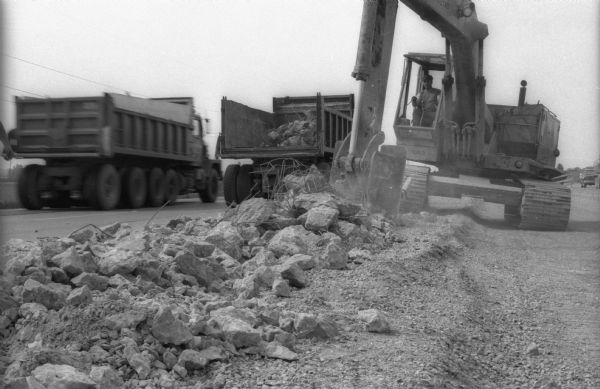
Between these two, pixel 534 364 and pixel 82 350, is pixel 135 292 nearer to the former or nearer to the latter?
pixel 82 350

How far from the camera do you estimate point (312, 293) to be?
207 inches

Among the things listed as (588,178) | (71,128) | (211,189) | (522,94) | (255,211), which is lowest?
(211,189)

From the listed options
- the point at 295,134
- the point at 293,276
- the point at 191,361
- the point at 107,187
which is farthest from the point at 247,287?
the point at 107,187

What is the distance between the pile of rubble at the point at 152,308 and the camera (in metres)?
3.29

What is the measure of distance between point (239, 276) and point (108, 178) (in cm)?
1165

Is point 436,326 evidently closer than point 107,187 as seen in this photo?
Yes

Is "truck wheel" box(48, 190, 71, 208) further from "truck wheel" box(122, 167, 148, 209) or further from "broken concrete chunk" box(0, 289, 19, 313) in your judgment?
"broken concrete chunk" box(0, 289, 19, 313)

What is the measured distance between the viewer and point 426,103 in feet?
44.5

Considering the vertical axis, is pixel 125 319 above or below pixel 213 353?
above

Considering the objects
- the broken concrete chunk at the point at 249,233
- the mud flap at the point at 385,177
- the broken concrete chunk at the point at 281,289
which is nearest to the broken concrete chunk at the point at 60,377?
the broken concrete chunk at the point at 281,289

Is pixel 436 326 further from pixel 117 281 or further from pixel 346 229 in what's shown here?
pixel 346 229

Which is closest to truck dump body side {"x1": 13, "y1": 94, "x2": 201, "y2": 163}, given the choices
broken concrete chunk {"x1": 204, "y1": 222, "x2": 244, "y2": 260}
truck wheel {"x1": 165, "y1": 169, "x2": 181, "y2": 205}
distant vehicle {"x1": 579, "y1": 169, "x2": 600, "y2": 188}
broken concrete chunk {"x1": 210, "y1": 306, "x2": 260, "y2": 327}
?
truck wheel {"x1": 165, "y1": 169, "x2": 181, "y2": 205}

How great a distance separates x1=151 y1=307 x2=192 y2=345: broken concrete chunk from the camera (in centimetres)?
357

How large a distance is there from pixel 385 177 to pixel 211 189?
1347 cm
